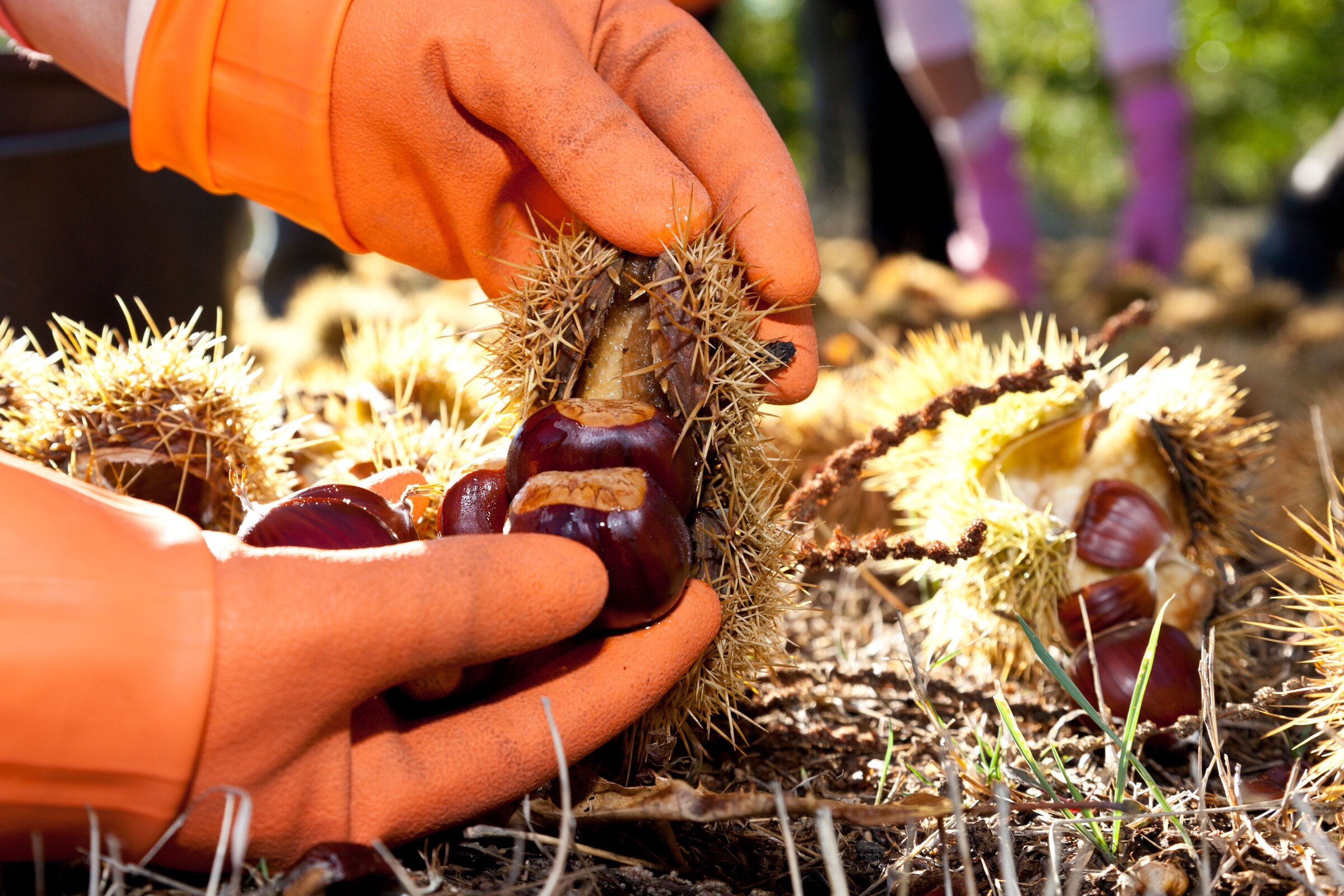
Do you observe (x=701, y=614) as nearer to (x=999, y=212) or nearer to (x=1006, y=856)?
(x=1006, y=856)

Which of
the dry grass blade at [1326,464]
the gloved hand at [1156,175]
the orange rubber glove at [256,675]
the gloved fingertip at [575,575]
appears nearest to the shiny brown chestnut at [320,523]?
the orange rubber glove at [256,675]

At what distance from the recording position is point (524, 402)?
37.9 inches

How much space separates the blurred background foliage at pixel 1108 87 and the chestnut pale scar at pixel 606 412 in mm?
13592

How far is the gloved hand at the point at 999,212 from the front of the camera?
13.2 ft

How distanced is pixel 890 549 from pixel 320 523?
53cm

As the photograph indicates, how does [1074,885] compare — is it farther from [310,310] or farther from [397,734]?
Answer: [310,310]

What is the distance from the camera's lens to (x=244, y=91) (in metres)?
1.14

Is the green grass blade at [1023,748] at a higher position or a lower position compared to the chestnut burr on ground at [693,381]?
lower

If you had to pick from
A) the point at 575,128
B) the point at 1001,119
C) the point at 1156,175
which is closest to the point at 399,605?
the point at 575,128

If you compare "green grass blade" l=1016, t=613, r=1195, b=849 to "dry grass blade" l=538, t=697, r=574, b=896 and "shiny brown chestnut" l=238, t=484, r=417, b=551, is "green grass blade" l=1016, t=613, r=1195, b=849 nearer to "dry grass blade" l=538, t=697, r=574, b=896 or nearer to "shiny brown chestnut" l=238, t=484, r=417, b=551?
"dry grass blade" l=538, t=697, r=574, b=896

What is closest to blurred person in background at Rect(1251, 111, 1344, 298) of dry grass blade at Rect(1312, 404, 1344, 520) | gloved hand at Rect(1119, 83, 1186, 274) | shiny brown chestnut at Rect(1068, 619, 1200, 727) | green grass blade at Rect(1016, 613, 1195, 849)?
gloved hand at Rect(1119, 83, 1186, 274)

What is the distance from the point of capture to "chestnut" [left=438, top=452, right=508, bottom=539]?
91 cm

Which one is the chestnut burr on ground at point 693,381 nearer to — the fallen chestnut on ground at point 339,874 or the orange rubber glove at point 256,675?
the orange rubber glove at point 256,675

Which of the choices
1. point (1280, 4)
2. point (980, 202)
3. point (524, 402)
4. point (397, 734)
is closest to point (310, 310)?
point (524, 402)
